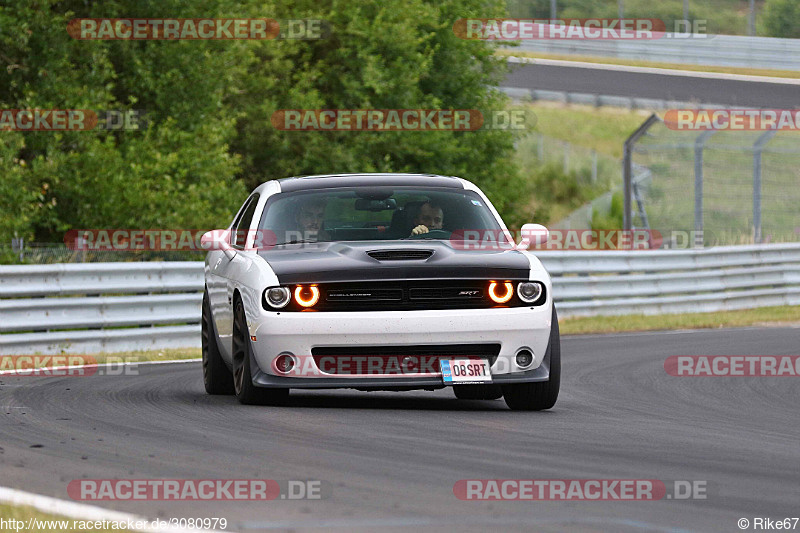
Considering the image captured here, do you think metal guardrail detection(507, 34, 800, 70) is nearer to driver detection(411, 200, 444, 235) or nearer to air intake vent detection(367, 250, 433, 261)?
driver detection(411, 200, 444, 235)

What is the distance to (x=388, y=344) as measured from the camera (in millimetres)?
8922

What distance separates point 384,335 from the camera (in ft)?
29.2

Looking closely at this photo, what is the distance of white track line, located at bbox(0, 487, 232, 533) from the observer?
521 cm

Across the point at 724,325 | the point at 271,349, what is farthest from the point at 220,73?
the point at 271,349

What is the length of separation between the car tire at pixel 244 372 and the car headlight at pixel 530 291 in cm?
160

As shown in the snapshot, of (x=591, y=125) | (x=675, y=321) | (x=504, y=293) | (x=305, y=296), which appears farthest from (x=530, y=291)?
(x=591, y=125)

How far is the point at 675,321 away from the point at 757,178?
517 centimetres

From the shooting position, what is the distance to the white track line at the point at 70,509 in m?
5.21

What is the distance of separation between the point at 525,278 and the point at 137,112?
16872 mm

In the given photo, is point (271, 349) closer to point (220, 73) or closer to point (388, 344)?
point (388, 344)

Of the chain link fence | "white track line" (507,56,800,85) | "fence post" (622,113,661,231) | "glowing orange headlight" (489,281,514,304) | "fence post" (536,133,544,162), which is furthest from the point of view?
"fence post" (536,133,544,162)

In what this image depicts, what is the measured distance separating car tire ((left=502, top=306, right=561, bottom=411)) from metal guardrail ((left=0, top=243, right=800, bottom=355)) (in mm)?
6689

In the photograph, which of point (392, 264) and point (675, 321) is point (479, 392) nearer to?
→ point (392, 264)

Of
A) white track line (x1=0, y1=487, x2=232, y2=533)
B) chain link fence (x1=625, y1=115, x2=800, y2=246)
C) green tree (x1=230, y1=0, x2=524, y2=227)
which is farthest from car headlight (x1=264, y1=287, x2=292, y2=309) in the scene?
green tree (x1=230, y1=0, x2=524, y2=227)
